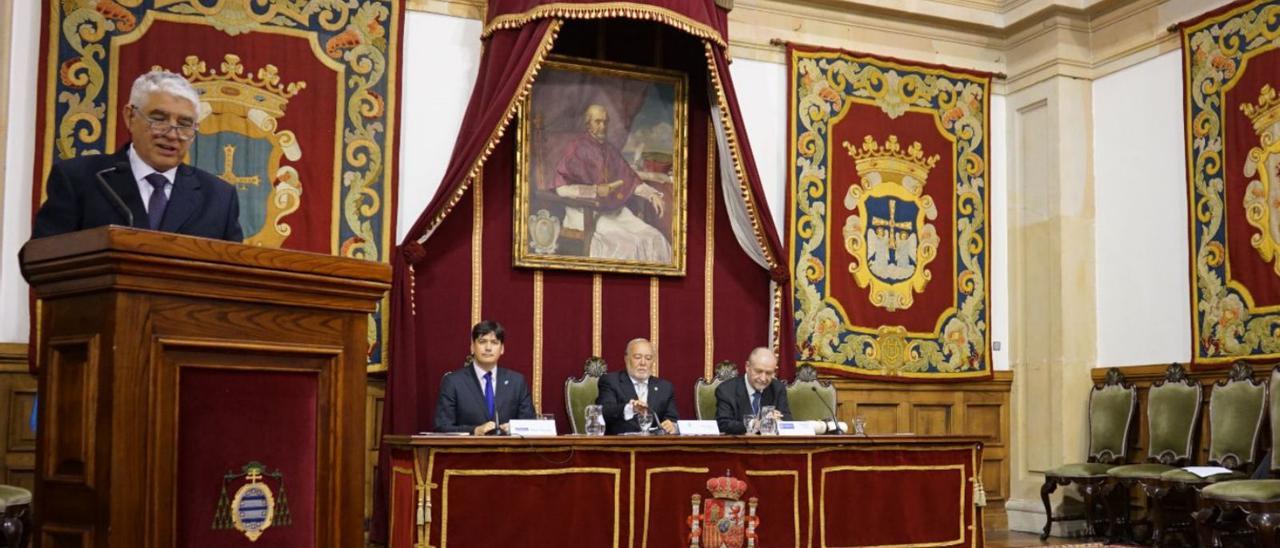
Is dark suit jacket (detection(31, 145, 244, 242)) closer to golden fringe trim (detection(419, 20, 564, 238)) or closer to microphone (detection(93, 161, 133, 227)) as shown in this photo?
microphone (detection(93, 161, 133, 227))

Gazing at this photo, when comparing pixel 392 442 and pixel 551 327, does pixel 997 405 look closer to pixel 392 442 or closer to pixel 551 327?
pixel 551 327

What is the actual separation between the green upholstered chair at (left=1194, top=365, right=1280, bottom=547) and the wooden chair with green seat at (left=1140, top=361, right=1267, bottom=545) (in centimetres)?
19

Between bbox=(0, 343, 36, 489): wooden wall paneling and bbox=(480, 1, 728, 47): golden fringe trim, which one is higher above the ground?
bbox=(480, 1, 728, 47): golden fringe trim

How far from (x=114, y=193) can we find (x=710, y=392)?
5.53 m

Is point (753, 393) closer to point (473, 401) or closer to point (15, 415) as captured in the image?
point (473, 401)

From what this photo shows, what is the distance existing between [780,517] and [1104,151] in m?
4.04

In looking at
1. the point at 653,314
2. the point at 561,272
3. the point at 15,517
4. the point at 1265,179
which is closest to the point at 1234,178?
the point at 1265,179

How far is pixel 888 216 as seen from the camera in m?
8.34

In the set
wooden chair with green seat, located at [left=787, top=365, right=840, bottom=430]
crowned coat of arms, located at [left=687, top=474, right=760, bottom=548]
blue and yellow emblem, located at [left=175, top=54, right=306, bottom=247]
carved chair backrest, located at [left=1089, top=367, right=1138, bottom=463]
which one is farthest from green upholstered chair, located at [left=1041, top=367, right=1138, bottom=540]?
blue and yellow emblem, located at [left=175, top=54, right=306, bottom=247]

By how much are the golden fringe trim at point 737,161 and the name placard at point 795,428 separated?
1601mm

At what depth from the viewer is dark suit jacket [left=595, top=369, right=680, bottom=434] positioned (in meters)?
6.65

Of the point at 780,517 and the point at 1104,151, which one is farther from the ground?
the point at 1104,151

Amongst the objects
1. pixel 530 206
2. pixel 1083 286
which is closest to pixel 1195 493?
pixel 1083 286

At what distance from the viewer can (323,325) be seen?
197 centimetres
